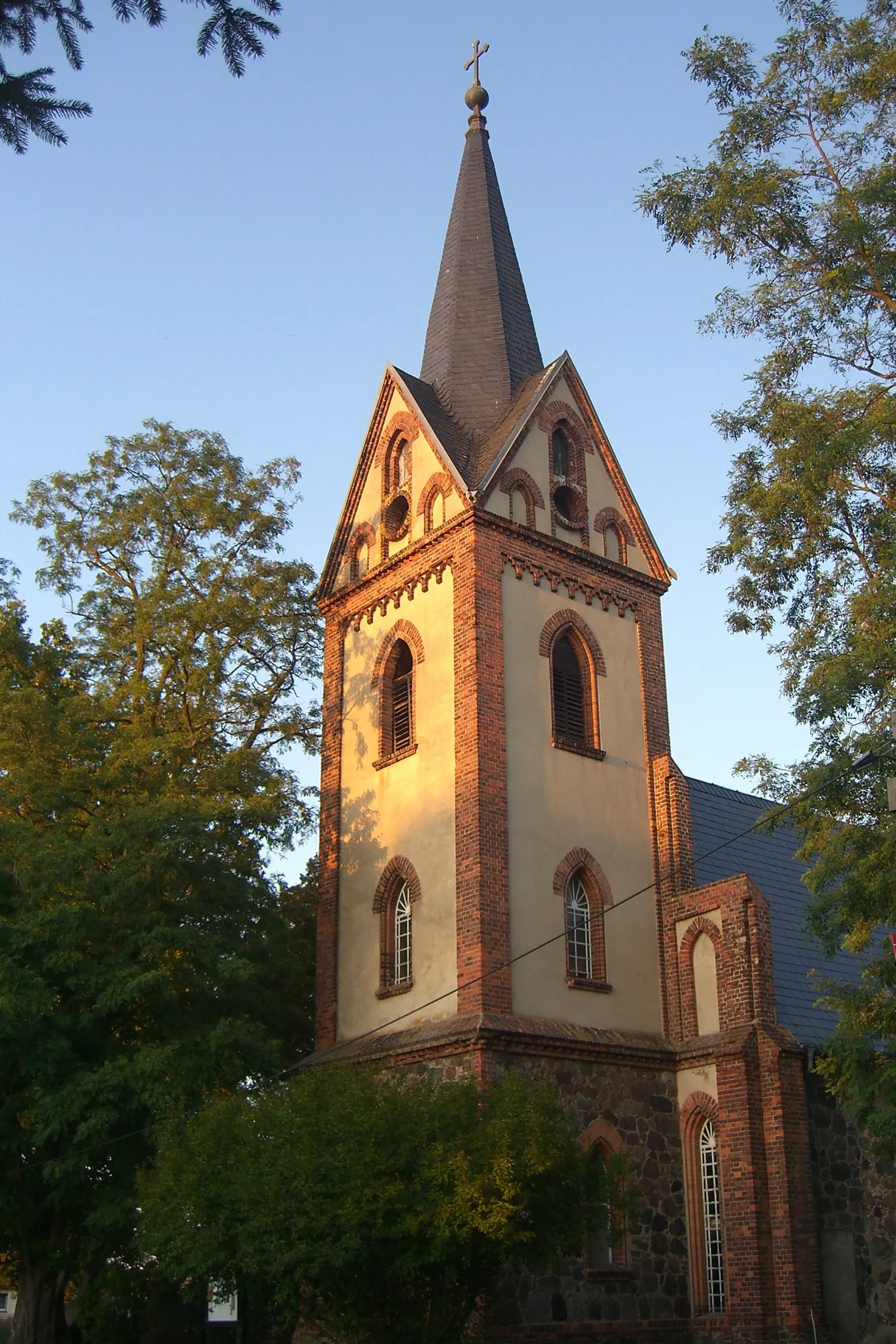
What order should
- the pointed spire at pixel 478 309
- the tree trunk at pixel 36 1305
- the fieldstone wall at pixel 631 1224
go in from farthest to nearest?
the pointed spire at pixel 478 309
the tree trunk at pixel 36 1305
the fieldstone wall at pixel 631 1224

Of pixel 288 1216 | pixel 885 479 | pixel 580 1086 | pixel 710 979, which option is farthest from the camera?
pixel 710 979

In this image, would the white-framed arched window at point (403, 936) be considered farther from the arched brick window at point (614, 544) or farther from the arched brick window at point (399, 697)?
the arched brick window at point (614, 544)

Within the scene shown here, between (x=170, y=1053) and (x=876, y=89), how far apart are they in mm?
15604

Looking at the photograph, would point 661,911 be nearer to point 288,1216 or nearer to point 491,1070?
point 491,1070

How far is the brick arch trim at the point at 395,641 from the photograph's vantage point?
76.3ft

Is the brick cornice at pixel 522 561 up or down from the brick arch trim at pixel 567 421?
down

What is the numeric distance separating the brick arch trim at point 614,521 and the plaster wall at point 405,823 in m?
3.41

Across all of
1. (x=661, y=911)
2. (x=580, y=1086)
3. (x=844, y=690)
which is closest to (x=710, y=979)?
(x=661, y=911)

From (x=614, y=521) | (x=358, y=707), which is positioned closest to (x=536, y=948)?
(x=358, y=707)

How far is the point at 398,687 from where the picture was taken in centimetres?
2408

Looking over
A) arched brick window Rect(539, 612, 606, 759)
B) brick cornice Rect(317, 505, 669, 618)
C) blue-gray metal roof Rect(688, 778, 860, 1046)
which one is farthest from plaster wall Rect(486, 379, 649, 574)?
blue-gray metal roof Rect(688, 778, 860, 1046)

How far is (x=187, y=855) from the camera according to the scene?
69.5 feet

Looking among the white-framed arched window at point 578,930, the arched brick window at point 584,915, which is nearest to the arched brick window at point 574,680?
the arched brick window at point 584,915

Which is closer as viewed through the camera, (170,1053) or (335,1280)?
(335,1280)
